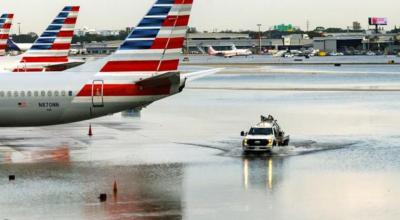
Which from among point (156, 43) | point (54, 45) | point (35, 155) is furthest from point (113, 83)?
point (54, 45)

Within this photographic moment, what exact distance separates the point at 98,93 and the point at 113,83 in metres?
1.09

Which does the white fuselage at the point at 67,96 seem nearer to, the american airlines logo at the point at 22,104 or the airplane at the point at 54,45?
the american airlines logo at the point at 22,104

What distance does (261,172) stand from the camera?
43.4m

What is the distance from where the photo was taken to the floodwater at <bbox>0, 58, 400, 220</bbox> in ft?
112

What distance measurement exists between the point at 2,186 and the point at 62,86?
1340 centimetres

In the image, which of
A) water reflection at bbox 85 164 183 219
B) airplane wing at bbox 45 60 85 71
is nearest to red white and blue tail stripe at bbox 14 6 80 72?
airplane wing at bbox 45 60 85 71

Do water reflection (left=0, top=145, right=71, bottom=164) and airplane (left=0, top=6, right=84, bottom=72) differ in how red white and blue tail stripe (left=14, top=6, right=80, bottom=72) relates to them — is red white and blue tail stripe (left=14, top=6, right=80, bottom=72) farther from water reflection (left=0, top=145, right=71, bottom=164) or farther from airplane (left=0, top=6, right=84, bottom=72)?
water reflection (left=0, top=145, right=71, bottom=164)

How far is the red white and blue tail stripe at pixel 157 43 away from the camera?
52.4m

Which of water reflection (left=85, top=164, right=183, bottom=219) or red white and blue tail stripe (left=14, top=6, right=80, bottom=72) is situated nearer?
water reflection (left=85, top=164, right=183, bottom=219)

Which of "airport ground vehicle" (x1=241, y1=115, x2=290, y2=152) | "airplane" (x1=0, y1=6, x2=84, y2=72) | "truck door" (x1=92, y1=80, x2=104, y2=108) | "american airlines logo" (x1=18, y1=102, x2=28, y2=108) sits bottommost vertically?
"airport ground vehicle" (x1=241, y1=115, x2=290, y2=152)

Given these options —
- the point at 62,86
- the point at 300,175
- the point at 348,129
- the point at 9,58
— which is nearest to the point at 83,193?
the point at 300,175

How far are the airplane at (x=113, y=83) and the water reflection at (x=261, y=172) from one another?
7.25 m

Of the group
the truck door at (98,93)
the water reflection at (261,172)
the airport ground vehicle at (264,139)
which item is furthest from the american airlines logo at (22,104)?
the water reflection at (261,172)

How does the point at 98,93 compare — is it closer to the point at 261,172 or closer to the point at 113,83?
the point at 113,83
